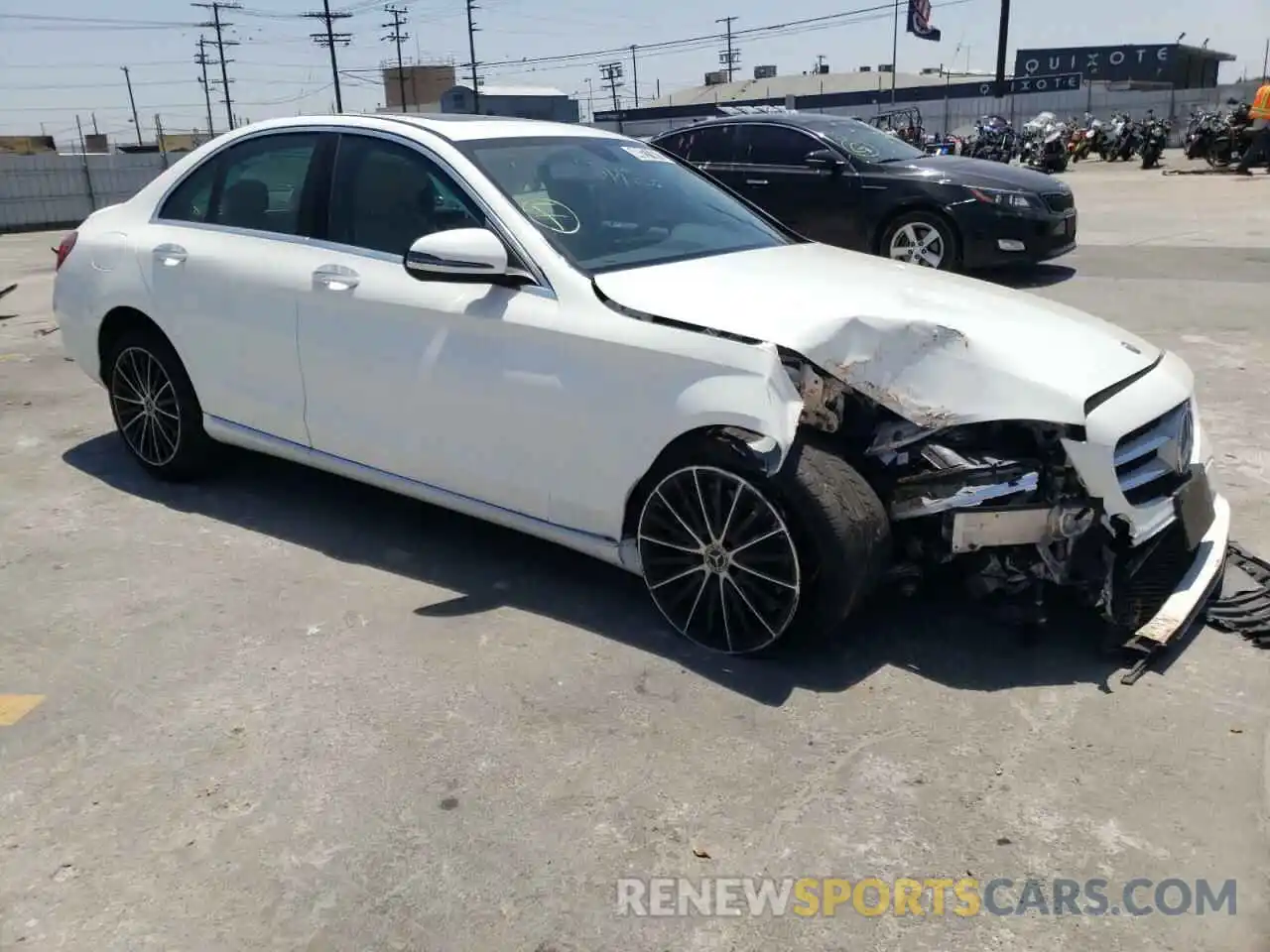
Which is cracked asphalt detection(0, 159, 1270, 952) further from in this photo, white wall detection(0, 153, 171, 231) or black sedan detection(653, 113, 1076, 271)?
white wall detection(0, 153, 171, 231)

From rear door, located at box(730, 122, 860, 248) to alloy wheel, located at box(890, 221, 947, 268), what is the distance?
16.7 inches

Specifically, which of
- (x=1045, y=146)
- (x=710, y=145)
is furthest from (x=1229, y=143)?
(x=710, y=145)

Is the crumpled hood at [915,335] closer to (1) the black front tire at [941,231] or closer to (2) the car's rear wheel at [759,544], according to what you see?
(2) the car's rear wheel at [759,544]

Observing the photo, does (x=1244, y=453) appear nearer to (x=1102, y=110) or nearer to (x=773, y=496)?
(x=773, y=496)

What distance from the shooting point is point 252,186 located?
15.5 ft

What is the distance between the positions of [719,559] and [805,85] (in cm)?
7861

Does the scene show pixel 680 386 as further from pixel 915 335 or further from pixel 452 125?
pixel 452 125

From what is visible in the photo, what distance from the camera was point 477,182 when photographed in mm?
3914

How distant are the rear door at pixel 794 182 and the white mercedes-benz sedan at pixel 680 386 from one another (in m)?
5.93

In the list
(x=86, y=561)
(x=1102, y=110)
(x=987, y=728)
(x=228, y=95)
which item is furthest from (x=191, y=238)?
(x=228, y=95)

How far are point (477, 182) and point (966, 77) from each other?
84.9 metres

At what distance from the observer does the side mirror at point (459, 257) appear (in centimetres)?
359

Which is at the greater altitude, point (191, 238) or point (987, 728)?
point (191, 238)

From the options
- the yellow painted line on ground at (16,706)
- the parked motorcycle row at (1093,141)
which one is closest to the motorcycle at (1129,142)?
the parked motorcycle row at (1093,141)
